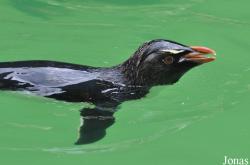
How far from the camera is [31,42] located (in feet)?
33.2

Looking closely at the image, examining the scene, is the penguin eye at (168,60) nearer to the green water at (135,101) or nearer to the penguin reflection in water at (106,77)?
the penguin reflection in water at (106,77)

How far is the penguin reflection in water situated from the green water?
0.47ft

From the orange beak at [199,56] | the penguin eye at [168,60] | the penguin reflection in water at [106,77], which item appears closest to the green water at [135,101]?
the penguin reflection in water at [106,77]

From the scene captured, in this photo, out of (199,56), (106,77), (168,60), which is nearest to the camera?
(199,56)

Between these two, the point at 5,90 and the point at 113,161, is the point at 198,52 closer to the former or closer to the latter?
the point at 113,161

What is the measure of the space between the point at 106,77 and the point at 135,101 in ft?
1.37

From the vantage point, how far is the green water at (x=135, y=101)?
23.5 ft

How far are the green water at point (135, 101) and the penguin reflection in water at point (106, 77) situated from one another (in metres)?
0.14

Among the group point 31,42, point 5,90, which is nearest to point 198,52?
point 5,90

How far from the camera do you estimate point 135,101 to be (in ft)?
26.8

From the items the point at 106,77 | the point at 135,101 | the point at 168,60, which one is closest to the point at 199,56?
the point at 168,60

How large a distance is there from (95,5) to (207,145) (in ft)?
16.6

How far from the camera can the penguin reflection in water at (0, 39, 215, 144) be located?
7.77m

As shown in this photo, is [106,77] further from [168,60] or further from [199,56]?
[199,56]
